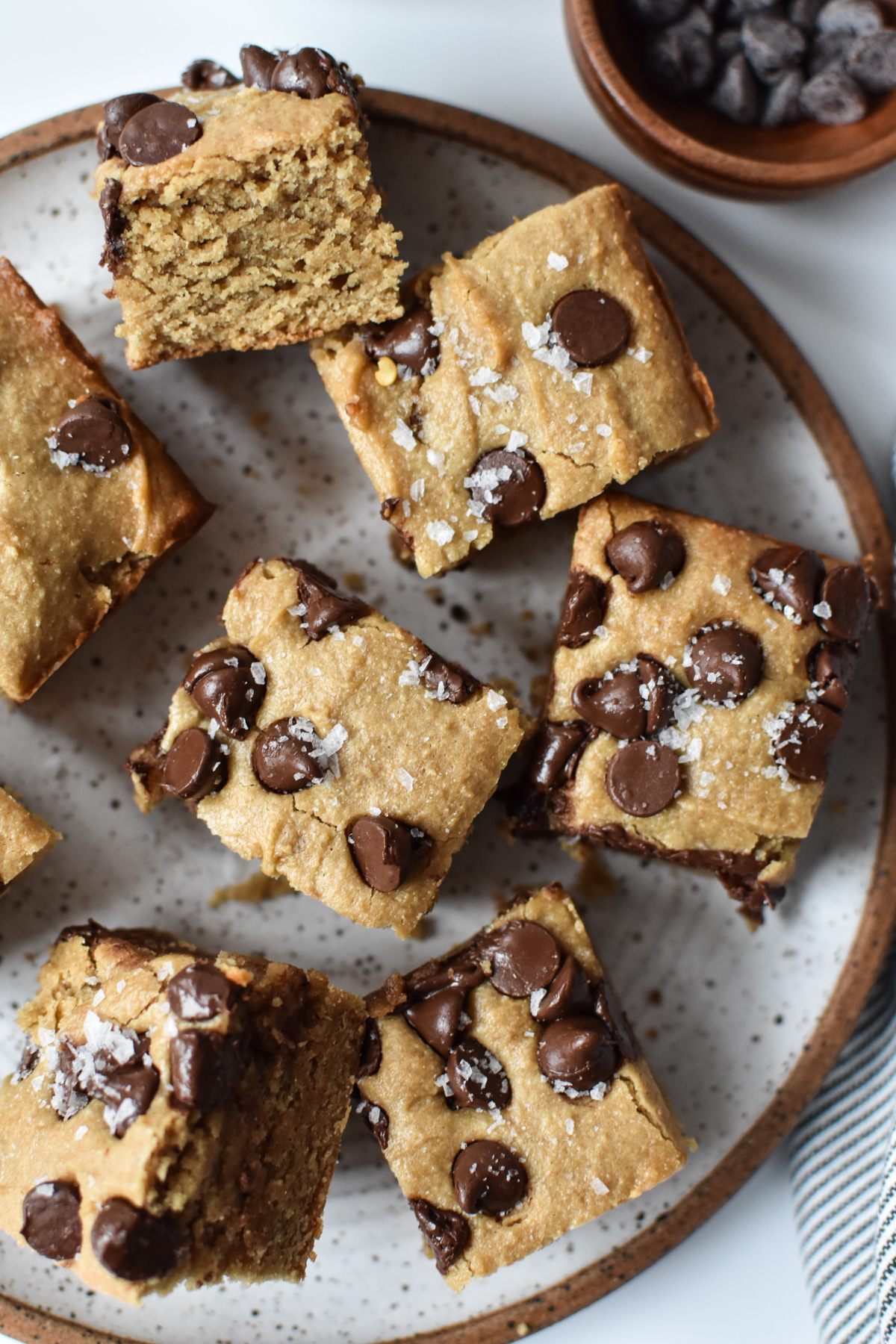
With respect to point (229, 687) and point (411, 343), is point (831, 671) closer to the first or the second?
point (411, 343)

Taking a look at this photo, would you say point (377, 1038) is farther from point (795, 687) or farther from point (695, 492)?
point (695, 492)

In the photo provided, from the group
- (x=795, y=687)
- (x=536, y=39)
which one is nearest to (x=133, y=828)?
(x=795, y=687)

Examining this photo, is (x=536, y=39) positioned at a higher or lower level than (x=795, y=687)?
higher

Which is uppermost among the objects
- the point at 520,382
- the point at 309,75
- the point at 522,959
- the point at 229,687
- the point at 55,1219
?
the point at 309,75

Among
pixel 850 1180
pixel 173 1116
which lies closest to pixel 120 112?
pixel 173 1116

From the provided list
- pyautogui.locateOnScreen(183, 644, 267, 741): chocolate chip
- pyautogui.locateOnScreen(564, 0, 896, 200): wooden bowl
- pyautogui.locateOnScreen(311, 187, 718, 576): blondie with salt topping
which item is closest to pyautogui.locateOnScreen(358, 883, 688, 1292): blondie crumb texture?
pyautogui.locateOnScreen(183, 644, 267, 741): chocolate chip

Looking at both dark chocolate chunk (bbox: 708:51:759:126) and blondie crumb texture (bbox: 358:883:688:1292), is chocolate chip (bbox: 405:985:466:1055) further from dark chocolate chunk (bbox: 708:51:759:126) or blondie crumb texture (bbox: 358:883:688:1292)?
dark chocolate chunk (bbox: 708:51:759:126)

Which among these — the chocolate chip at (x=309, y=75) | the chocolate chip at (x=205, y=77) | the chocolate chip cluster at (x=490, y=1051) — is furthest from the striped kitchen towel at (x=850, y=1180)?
the chocolate chip at (x=205, y=77)

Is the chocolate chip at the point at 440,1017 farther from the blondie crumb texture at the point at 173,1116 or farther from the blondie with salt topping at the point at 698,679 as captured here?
the blondie with salt topping at the point at 698,679
